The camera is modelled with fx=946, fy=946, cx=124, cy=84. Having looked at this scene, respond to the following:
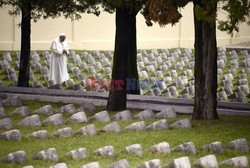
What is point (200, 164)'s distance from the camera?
13.4 m

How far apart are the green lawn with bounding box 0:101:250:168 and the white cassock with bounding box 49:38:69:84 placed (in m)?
8.59

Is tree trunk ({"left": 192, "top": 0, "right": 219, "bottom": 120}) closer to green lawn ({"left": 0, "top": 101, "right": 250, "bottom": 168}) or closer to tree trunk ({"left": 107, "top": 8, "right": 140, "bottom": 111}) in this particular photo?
green lawn ({"left": 0, "top": 101, "right": 250, "bottom": 168})

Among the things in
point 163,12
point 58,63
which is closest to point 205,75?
point 163,12

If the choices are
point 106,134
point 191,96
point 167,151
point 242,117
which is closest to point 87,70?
point 191,96

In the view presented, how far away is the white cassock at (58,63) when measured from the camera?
1081 inches

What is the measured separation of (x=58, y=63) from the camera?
2775 centimetres

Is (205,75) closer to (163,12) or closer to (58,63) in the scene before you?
(163,12)

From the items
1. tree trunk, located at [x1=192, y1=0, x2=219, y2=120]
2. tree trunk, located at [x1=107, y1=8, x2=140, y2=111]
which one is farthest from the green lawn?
tree trunk, located at [x1=107, y1=8, x2=140, y2=111]

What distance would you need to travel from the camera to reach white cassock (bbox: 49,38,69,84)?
90.1ft

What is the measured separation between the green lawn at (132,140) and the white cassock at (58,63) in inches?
338

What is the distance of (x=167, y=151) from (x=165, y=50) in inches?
878

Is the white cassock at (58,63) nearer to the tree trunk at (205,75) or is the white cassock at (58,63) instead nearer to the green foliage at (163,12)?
the tree trunk at (205,75)

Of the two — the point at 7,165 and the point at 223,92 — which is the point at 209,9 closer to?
the point at 7,165

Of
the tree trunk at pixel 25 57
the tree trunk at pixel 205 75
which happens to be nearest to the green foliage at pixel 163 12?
the tree trunk at pixel 205 75
